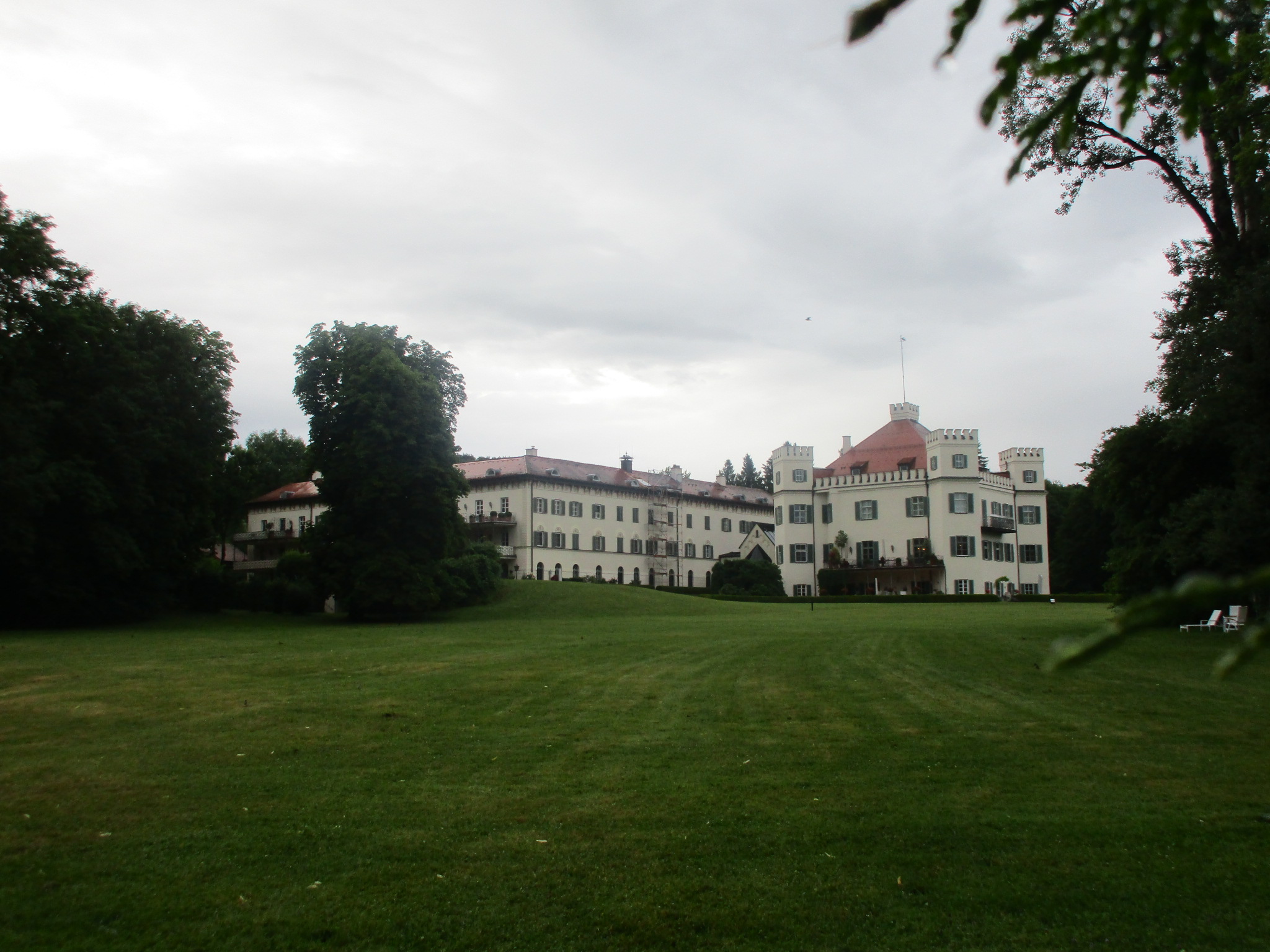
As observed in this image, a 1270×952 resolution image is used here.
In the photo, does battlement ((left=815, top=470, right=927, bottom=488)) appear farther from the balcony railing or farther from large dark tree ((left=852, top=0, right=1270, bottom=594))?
large dark tree ((left=852, top=0, right=1270, bottom=594))

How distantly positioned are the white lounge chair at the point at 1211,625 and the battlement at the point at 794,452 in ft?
167

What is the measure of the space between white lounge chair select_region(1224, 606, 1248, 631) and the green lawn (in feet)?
36.9

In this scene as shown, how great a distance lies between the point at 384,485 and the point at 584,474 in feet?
152

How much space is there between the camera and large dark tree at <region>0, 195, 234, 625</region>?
113ft

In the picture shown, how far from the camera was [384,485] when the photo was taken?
4009 cm

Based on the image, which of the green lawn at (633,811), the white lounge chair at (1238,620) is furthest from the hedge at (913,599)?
the green lawn at (633,811)

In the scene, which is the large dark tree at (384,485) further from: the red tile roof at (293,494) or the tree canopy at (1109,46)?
the red tile roof at (293,494)

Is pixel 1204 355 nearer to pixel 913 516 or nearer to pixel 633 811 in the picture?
pixel 633 811

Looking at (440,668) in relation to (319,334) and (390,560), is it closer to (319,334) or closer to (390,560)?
(390,560)

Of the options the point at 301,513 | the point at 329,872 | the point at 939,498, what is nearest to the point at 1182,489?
the point at 329,872

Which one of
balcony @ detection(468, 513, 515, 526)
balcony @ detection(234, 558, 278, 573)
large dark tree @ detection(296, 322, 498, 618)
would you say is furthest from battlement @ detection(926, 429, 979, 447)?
balcony @ detection(234, 558, 278, 573)

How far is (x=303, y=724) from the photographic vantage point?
12570 mm

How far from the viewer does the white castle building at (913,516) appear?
241 ft

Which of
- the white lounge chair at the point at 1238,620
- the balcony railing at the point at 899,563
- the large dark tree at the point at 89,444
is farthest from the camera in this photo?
the balcony railing at the point at 899,563
